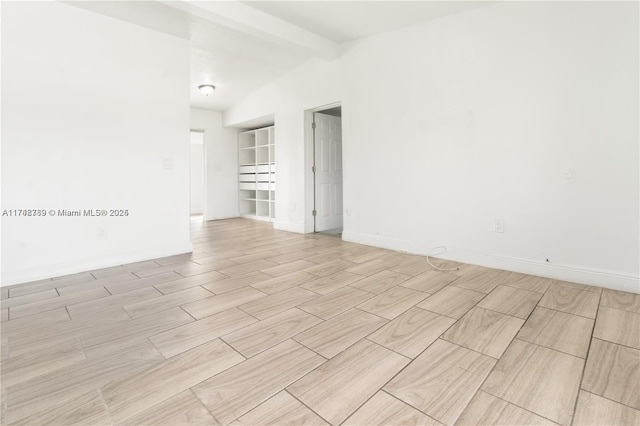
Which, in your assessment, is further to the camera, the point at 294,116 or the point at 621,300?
the point at 294,116

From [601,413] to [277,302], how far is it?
1.65 meters

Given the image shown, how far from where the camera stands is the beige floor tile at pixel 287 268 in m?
2.83

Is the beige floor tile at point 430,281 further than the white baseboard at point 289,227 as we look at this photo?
No

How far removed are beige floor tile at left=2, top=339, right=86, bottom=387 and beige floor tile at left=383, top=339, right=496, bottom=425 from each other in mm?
1463

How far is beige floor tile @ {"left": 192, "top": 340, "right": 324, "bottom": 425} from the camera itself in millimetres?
1142

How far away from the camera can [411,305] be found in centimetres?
207

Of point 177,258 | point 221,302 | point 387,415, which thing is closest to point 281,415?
point 387,415

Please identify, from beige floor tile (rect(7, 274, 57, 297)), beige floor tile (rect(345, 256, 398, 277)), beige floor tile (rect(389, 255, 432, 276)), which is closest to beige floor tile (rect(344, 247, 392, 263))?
beige floor tile (rect(345, 256, 398, 277))

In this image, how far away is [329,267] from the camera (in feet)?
9.80

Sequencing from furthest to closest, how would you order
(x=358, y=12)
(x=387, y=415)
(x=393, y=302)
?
1. (x=358, y=12)
2. (x=393, y=302)
3. (x=387, y=415)

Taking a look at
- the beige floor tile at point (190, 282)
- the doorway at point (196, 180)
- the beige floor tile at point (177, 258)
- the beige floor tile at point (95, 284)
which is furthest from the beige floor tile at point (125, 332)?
the doorway at point (196, 180)

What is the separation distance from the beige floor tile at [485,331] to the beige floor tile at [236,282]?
4.99 feet

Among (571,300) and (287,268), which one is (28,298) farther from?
(571,300)

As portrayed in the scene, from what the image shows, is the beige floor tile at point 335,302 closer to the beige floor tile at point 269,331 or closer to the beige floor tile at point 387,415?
the beige floor tile at point 269,331
